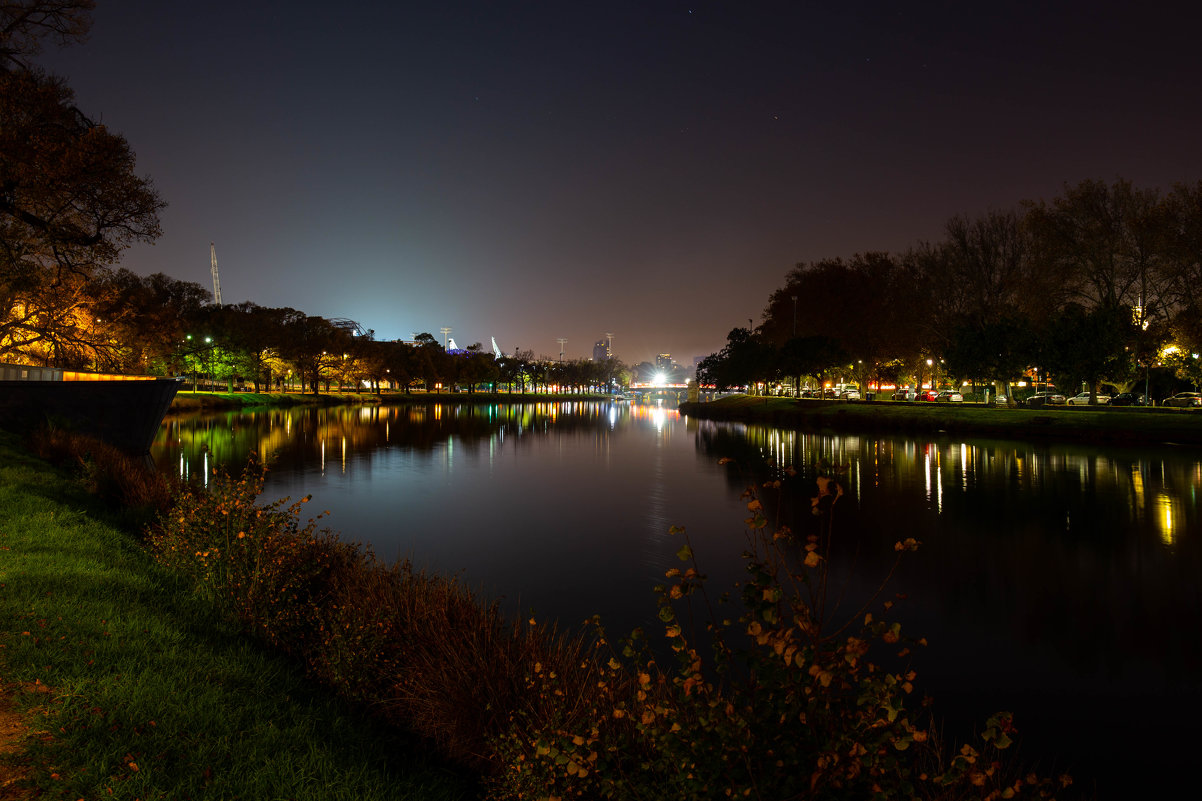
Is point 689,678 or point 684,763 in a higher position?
point 689,678

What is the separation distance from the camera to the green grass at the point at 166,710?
382 centimetres

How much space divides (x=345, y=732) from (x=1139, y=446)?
40980 mm

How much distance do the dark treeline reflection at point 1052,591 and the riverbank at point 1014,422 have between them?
14.1 m

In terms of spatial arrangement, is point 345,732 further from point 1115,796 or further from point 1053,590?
point 1053,590

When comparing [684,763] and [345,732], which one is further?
[345,732]

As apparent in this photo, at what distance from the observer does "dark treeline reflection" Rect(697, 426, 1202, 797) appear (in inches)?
248

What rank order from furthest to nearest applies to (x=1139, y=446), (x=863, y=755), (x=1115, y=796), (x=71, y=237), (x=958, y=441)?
(x=958, y=441) < (x=1139, y=446) < (x=71, y=237) < (x=1115, y=796) < (x=863, y=755)

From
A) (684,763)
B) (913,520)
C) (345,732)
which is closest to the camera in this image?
(684,763)

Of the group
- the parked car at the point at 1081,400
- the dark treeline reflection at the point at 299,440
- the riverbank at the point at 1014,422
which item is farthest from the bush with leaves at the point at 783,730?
the parked car at the point at 1081,400

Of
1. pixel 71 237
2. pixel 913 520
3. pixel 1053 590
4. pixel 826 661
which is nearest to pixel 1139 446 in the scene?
pixel 913 520

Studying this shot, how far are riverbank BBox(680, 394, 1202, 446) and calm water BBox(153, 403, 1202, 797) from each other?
4.79 meters

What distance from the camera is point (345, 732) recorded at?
15.5 feet

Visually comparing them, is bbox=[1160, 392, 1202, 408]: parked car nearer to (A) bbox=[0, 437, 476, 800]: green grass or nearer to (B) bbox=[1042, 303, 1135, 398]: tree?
(B) bbox=[1042, 303, 1135, 398]: tree

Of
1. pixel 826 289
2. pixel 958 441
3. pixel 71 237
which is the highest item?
pixel 826 289
